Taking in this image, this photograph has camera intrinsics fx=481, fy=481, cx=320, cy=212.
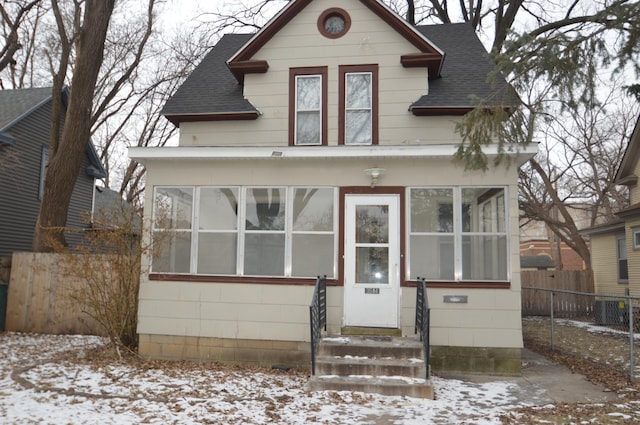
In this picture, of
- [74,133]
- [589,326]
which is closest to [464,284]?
[589,326]

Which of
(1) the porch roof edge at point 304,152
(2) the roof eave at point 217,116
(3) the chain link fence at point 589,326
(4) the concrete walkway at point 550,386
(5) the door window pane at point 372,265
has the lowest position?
(4) the concrete walkway at point 550,386

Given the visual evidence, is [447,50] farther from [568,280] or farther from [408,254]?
[568,280]

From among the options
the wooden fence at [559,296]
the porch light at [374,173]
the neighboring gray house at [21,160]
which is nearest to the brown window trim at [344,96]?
the porch light at [374,173]

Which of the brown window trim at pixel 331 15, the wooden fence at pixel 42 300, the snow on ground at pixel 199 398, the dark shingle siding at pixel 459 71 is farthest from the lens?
the wooden fence at pixel 42 300

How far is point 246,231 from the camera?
838cm

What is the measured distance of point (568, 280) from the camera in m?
17.9

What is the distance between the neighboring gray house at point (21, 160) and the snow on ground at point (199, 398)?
8.32m

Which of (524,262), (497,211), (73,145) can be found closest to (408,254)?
(497,211)

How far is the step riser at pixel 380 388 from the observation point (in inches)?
251

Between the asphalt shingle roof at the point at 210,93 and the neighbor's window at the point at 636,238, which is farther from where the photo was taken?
the neighbor's window at the point at 636,238

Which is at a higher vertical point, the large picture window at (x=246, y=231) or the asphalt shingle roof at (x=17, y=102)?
the asphalt shingle roof at (x=17, y=102)

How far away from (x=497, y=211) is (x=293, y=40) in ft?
16.0

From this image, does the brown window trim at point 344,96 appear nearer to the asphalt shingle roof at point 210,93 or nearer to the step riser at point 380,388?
the asphalt shingle roof at point 210,93

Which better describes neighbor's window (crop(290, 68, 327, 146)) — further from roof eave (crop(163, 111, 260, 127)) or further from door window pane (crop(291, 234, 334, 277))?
door window pane (crop(291, 234, 334, 277))
